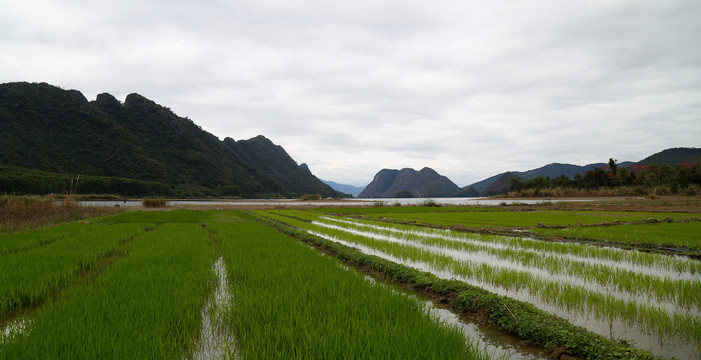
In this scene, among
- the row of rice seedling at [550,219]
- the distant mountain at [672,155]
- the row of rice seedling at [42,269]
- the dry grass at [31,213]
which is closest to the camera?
the row of rice seedling at [42,269]

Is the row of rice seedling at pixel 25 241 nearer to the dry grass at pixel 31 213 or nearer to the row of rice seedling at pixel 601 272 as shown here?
the dry grass at pixel 31 213

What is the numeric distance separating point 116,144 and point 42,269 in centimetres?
8368

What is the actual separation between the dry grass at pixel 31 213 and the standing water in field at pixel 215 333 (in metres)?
13.1

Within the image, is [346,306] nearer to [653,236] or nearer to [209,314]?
[209,314]

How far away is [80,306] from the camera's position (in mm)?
3375

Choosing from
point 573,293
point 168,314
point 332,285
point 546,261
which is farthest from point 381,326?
point 546,261

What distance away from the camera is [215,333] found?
3150mm

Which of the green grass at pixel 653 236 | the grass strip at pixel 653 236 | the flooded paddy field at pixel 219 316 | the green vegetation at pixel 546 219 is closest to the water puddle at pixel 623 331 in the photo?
the flooded paddy field at pixel 219 316

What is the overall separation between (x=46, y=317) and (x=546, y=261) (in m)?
8.31

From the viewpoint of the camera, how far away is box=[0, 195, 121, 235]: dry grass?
12602 mm

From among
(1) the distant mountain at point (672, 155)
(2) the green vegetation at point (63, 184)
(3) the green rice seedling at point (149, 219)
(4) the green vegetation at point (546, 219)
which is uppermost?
(1) the distant mountain at point (672, 155)

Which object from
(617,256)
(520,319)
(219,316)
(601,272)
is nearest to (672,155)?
(617,256)

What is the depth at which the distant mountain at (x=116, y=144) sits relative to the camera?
58469 millimetres

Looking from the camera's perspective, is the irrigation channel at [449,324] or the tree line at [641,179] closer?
the irrigation channel at [449,324]
